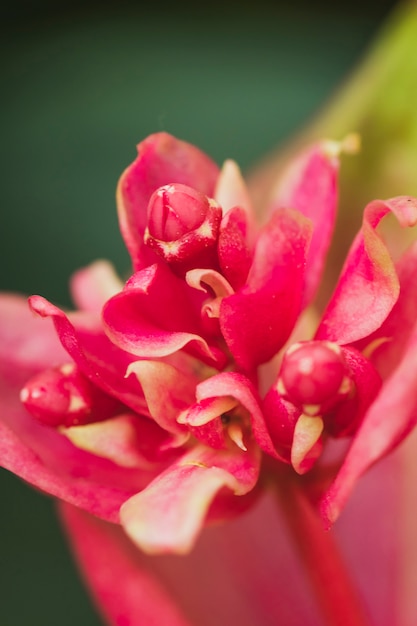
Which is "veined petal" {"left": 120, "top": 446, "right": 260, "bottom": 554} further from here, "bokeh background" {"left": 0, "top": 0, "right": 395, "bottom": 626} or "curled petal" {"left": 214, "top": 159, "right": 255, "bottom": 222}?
"bokeh background" {"left": 0, "top": 0, "right": 395, "bottom": 626}

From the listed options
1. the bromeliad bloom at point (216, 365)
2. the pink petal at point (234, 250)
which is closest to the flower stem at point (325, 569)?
the bromeliad bloom at point (216, 365)

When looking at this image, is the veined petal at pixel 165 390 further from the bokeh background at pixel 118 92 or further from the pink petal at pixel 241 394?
the bokeh background at pixel 118 92

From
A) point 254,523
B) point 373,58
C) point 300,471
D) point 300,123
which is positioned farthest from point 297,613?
point 300,123

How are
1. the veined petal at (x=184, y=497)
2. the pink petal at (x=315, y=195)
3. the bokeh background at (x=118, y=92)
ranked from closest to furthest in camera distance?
1. the veined petal at (x=184, y=497)
2. the pink petal at (x=315, y=195)
3. the bokeh background at (x=118, y=92)

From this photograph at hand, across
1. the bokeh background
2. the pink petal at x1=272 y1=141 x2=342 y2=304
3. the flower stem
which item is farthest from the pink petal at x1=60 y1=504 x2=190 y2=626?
the bokeh background

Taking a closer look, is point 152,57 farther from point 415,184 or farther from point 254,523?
point 254,523

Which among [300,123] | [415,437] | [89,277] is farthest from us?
[300,123]

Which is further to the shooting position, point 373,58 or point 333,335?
point 373,58
